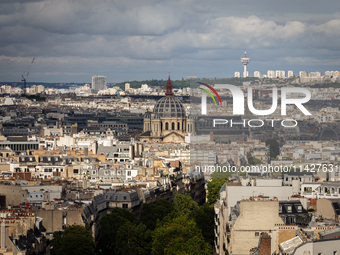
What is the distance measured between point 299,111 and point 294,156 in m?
17.6

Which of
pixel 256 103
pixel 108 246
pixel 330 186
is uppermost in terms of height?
pixel 256 103

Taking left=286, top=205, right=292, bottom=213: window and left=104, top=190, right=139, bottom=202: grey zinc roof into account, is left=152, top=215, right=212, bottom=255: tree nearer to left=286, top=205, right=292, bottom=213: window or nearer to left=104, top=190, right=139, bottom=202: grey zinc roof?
left=286, top=205, right=292, bottom=213: window

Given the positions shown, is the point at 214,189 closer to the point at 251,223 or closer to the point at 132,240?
the point at 132,240

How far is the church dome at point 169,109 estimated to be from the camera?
175 metres

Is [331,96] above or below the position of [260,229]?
above

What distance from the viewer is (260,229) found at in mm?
31562

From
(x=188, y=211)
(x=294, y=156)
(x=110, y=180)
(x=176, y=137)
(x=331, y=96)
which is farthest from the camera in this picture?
(x=176, y=137)

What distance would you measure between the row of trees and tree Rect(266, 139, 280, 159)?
3388 centimetres

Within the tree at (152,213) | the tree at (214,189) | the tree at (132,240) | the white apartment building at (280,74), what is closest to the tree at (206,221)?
the tree at (152,213)

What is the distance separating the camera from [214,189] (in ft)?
213

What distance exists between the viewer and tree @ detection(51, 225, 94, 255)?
35.2 meters

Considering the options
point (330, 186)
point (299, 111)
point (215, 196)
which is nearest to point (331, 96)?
point (299, 111)

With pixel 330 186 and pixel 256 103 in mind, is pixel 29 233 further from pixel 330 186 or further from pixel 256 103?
pixel 256 103

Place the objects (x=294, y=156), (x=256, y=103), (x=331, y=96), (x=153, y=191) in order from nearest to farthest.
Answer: (x=153, y=191)
(x=294, y=156)
(x=256, y=103)
(x=331, y=96)
